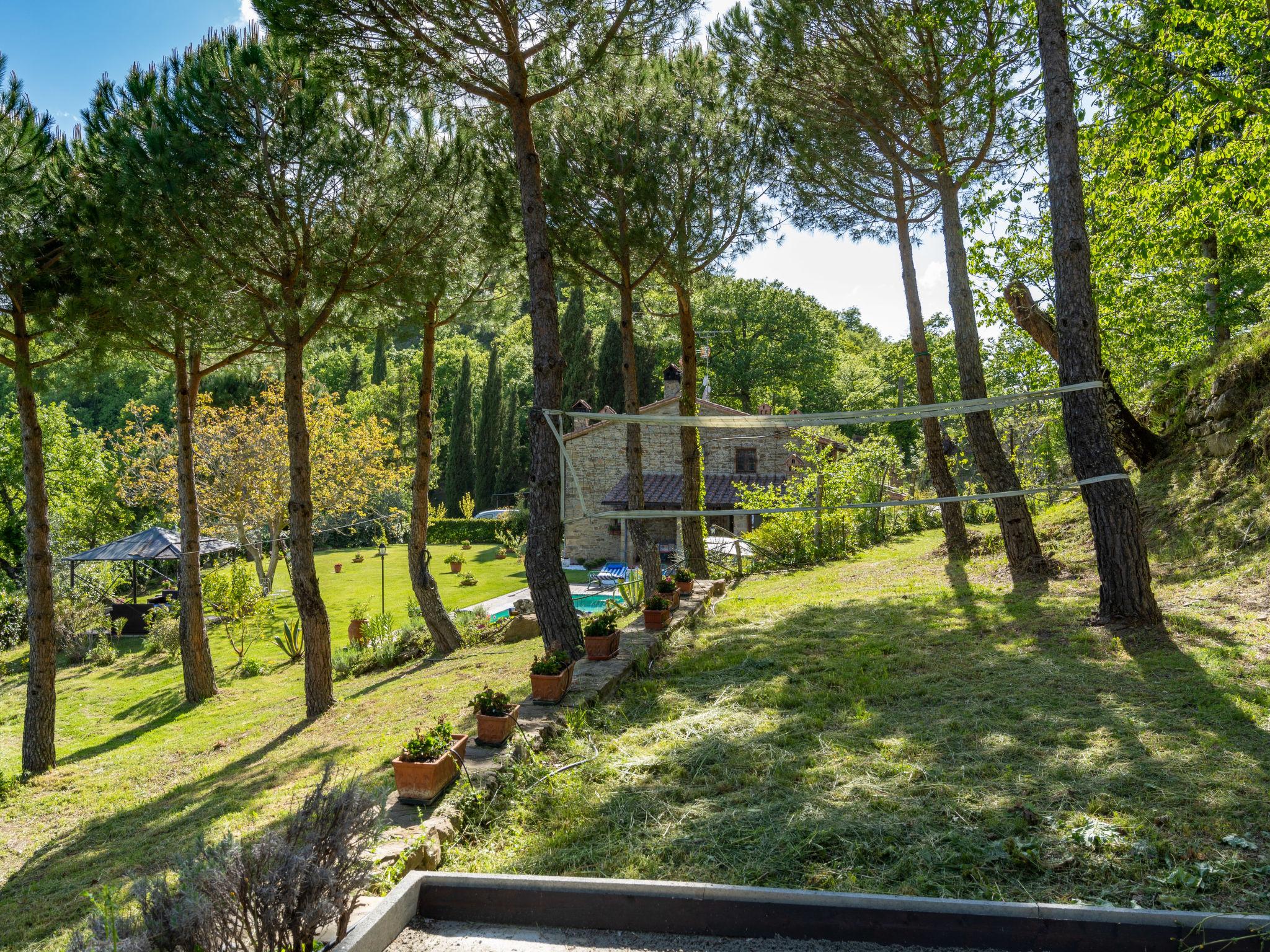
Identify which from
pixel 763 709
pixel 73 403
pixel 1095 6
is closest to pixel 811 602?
pixel 763 709

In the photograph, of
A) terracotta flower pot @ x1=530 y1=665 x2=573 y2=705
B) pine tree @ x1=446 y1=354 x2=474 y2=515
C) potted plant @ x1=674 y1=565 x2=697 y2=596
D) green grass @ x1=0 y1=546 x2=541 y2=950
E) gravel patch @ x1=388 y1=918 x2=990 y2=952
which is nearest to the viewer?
gravel patch @ x1=388 y1=918 x2=990 y2=952

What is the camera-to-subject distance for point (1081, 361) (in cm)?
456

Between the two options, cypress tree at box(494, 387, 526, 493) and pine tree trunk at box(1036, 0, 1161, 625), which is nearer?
pine tree trunk at box(1036, 0, 1161, 625)

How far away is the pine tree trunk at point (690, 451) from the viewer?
9.05 metres

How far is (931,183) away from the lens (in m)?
7.78

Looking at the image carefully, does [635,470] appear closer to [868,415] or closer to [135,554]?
[868,415]

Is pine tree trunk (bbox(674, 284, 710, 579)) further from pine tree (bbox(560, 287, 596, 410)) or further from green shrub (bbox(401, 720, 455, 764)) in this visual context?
pine tree (bbox(560, 287, 596, 410))

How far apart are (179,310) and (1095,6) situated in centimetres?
953

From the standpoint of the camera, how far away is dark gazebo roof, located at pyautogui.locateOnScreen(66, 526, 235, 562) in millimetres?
15461

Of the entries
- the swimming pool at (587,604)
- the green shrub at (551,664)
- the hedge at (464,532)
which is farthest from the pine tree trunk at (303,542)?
the hedge at (464,532)

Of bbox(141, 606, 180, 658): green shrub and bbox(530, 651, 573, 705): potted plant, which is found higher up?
bbox(530, 651, 573, 705): potted plant

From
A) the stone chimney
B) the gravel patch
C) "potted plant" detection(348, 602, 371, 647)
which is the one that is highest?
the stone chimney

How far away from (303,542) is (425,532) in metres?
2.60

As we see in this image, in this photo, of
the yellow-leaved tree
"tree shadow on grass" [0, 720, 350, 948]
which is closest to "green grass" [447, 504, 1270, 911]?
"tree shadow on grass" [0, 720, 350, 948]
